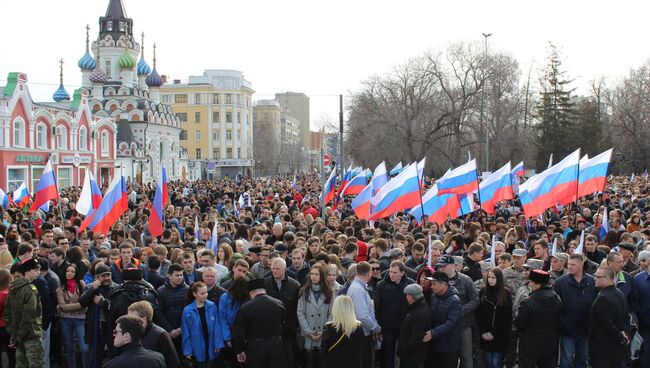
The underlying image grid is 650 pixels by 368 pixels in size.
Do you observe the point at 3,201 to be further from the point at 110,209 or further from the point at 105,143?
the point at 105,143

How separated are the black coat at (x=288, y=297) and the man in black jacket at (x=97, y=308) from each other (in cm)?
178

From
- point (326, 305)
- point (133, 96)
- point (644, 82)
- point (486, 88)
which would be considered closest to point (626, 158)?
point (644, 82)

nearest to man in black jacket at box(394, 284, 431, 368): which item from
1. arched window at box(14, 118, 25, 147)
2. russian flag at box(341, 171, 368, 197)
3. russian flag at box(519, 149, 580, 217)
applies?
russian flag at box(519, 149, 580, 217)

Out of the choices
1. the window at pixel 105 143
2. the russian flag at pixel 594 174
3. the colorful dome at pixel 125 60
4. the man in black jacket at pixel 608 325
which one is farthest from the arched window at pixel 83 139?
the man in black jacket at pixel 608 325

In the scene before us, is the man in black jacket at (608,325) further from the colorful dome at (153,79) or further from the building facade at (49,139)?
the colorful dome at (153,79)

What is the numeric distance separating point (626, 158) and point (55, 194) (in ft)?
169

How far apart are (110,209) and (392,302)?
699 centimetres

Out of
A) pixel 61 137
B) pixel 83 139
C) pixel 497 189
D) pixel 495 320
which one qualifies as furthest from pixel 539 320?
pixel 83 139

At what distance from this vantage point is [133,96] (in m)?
66.3

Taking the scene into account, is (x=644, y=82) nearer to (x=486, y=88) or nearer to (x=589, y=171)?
(x=486, y=88)

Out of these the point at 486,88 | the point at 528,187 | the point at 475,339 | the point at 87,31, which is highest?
the point at 87,31

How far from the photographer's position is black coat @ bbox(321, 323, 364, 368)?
21.1ft

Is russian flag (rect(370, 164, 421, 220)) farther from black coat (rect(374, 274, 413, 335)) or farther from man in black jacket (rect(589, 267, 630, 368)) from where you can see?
man in black jacket (rect(589, 267, 630, 368))

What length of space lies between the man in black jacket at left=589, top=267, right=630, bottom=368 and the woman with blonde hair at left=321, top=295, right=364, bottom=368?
265 centimetres
